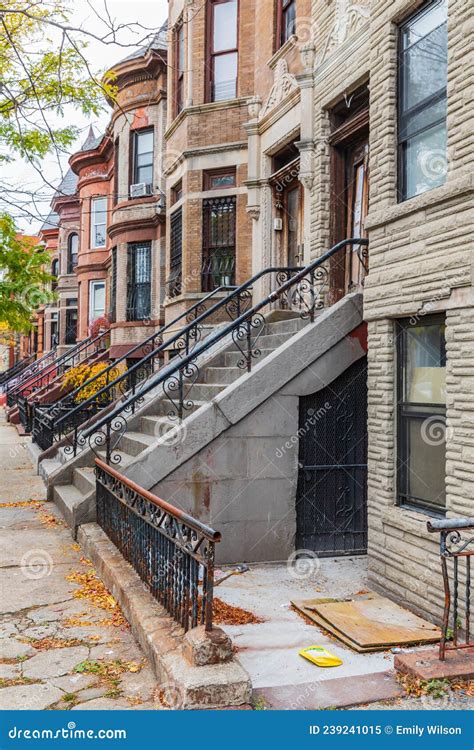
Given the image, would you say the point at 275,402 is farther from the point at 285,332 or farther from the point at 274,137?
the point at 274,137

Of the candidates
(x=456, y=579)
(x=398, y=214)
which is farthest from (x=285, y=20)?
(x=456, y=579)

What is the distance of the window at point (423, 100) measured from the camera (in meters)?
6.63

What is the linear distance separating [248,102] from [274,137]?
1366 mm

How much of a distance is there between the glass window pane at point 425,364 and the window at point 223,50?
930 centimetres

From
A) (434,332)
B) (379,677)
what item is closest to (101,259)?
(434,332)

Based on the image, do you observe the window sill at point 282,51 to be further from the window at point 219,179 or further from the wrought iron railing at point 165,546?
the wrought iron railing at point 165,546

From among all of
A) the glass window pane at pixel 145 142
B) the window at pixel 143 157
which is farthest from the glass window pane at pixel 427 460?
the glass window pane at pixel 145 142

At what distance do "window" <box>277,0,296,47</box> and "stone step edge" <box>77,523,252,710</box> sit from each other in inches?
378

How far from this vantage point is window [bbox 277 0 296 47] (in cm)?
1213

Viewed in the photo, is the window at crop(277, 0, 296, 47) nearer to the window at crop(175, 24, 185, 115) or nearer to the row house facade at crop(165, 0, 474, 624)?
the row house facade at crop(165, 0, 474, 624)

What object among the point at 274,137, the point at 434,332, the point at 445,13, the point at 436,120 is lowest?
the point at 434,332

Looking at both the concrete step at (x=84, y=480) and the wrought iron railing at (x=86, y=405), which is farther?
the wrought iron railing at (x=86, y=405)

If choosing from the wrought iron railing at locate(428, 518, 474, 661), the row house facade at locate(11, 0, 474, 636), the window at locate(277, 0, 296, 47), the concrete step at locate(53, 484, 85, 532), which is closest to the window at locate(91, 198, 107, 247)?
the row house facade at locate(11, 0, 474, 636)

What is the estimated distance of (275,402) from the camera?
327 inches
